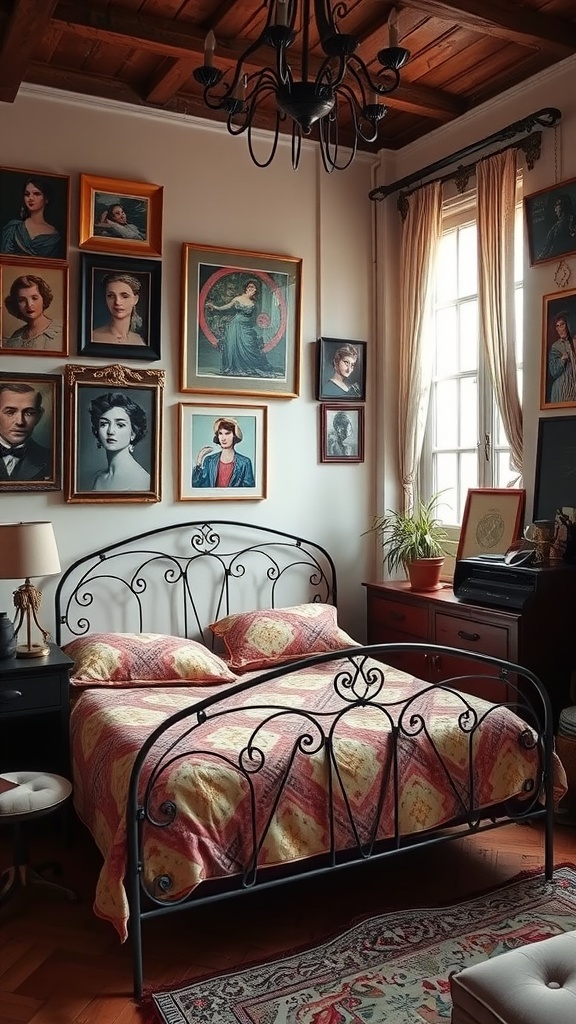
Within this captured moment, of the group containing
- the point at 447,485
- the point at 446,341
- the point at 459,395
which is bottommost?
the point at 447,485

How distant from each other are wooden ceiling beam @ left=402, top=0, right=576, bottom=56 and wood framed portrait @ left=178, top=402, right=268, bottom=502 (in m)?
2.06

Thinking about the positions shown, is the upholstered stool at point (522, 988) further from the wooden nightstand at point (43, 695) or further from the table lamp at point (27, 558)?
the table lamp at point (27, 558)

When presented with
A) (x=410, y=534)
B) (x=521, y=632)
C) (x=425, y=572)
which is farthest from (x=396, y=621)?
(x=521, y=632)

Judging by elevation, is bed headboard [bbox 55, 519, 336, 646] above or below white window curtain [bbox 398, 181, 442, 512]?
below

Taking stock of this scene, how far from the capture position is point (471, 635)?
4.01m

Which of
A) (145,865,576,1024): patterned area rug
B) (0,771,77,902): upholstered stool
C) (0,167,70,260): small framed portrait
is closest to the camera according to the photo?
(145,865,576,1024): patterned area rug

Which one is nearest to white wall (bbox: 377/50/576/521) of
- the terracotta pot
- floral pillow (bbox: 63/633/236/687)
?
the terracotta pot

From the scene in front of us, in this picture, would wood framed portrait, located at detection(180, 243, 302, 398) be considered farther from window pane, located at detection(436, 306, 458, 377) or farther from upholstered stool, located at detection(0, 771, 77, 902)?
upholstered stool, located at detection(0, 771, 77, 902)

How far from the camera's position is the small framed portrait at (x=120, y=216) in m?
4.28

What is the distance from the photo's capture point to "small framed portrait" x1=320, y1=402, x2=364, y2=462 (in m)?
4.97

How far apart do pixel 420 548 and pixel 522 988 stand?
2.77 meters

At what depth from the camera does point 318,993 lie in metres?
2.53

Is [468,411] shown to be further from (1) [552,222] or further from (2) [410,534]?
(1) [552,222]

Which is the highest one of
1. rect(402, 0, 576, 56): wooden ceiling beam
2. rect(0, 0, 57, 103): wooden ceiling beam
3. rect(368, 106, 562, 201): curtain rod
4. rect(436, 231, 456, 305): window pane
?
rect(402, 0, 576, 56): wooden ceiling beam
